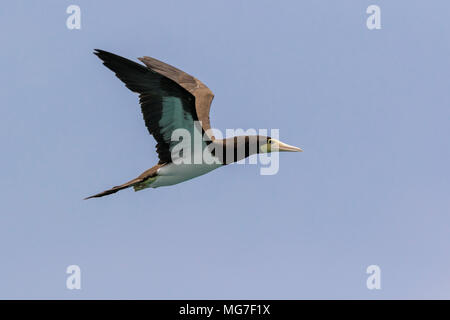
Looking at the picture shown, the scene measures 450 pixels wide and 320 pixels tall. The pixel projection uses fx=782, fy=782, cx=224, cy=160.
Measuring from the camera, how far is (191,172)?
15180mm

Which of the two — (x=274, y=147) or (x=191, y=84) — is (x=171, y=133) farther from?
(x=191, y=84)

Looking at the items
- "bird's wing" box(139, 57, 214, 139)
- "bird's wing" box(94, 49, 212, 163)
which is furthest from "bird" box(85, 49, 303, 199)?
"bird's wing" box(139, 57, 214, 139)

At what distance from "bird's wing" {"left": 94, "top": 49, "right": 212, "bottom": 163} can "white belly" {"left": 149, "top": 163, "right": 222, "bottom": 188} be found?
214mm

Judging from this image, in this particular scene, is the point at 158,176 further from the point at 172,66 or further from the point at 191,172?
the point at 172,66

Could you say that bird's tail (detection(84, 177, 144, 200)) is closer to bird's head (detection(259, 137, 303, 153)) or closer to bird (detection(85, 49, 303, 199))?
bird (detection(85, 49, 303, 199))

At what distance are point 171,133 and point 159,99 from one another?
38.8 inches

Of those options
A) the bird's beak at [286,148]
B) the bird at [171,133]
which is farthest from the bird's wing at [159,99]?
the bird's beak at [286,148]

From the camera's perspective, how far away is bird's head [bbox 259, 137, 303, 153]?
15852 mm

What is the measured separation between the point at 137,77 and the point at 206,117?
3270 mm

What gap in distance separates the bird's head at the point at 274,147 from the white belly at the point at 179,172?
1.13 m

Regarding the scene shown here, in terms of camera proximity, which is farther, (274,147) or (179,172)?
(274,147)

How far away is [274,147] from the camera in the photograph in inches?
628

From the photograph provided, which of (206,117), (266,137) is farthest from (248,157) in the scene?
(206,117)

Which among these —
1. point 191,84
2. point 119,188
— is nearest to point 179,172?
point 119,188
